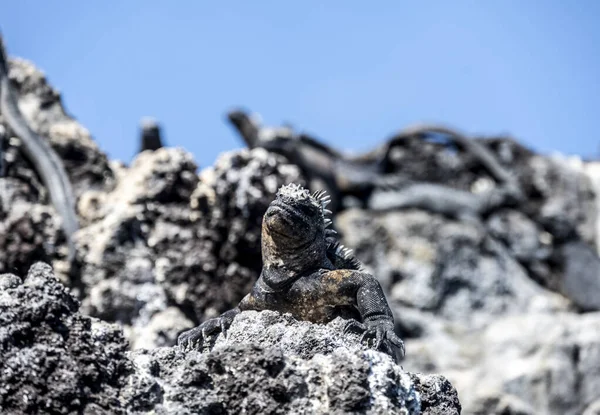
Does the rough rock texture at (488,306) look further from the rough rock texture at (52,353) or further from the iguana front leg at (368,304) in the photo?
the rough rock texture at (52,353)

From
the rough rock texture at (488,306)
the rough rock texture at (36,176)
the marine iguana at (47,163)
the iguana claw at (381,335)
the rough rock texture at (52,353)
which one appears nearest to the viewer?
the rough rock texture at (52,353)

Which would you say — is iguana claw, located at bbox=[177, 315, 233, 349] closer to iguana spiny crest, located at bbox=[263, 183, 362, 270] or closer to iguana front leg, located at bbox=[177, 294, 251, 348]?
iguana front leg, located at bbox=[177, 294, 251, 348]

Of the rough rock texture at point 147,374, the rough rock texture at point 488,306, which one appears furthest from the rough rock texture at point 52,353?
the rough rock texture at point 488,306

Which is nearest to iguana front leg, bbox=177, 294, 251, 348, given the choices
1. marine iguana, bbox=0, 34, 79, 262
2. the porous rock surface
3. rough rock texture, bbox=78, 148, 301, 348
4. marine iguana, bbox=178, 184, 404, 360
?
marine iguana, bbox=178, 184, 404, 360

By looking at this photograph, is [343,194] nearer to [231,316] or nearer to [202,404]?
[231,316]

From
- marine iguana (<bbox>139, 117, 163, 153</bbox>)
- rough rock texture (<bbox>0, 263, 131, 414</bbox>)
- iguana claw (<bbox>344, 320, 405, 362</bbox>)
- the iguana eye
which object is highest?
marine iguana (<bbox>139, 117, 163, 153</bbox>)

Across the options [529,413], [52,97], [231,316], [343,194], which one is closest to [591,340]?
[529,413]
